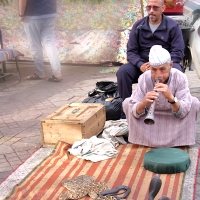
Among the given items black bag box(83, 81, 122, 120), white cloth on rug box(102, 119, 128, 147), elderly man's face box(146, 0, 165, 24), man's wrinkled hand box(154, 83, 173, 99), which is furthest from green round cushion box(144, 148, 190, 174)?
elderly man's face box(146, 0, 165, 24)

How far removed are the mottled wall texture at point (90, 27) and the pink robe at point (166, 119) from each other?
142 inches

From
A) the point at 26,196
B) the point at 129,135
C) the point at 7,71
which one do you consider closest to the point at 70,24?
the point at 7,71

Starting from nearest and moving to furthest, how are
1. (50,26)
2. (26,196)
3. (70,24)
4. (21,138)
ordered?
(26,196), (21,138), (50,26), (70,24)

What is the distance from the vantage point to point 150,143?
3.68m

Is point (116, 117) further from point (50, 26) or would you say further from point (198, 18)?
point (50, 26)

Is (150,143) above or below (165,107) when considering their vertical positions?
below

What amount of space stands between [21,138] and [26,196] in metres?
1.32

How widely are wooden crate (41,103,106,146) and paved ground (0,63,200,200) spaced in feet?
0.74

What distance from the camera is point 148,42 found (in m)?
4.30

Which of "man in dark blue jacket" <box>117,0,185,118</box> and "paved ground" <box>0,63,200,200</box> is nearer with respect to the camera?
"paved ground" <box>0,63,200,200</box>

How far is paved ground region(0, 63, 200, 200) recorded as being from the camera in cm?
383

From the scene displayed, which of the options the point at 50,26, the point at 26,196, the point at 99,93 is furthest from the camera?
the point at 50,26

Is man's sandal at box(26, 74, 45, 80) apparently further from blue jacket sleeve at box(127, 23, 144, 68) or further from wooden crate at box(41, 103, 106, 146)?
wooden crate at box(41, 103, 106, 146)

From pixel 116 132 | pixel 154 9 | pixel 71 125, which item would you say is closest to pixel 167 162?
pixel 116 132
